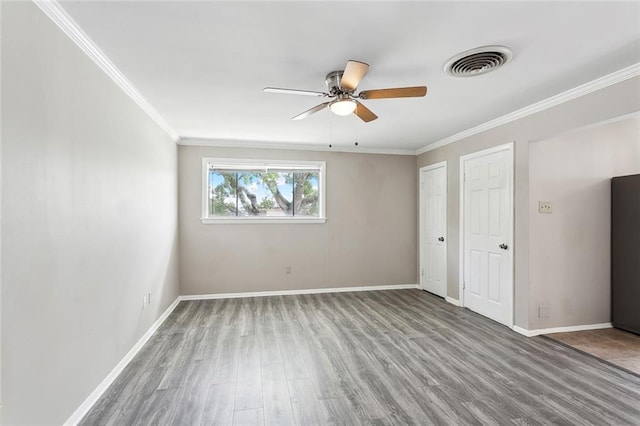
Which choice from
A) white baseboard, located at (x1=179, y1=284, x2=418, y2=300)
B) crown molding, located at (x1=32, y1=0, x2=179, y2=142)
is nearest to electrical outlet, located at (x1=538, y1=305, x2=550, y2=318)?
white baseboard, located at (x1=179, y1=284, x2=418, y2=300)

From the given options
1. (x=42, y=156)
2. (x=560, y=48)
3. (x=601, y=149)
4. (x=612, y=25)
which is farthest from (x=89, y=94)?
(x=601, y=149)

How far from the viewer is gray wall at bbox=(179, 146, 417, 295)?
15.6 feet

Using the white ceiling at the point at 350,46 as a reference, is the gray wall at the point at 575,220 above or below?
below

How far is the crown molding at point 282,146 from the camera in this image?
15.5 feet

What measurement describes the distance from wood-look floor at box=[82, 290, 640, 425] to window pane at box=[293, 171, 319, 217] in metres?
1.93

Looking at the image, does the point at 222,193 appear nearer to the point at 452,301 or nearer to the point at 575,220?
the point at 452,301

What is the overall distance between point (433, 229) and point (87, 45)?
4.71m

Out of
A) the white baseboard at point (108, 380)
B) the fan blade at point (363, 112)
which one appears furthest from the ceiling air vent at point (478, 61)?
the white baseboard at point (108, 380)

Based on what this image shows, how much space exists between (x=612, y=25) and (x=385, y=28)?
1338 mm

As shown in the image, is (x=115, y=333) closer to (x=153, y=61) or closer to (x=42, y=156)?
(x=42, y=156)

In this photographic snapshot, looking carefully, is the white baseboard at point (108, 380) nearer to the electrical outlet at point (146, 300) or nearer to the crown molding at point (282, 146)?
the electrical outlet at point (146, 300)

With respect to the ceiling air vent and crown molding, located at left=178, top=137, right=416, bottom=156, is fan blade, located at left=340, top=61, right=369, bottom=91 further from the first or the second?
crown molding, located at left=178, top=137, right=416, bottom=156

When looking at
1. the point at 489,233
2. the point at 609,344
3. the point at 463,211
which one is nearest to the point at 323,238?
the point at 463,211

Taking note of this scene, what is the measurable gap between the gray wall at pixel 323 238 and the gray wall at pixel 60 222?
1.84 meters
